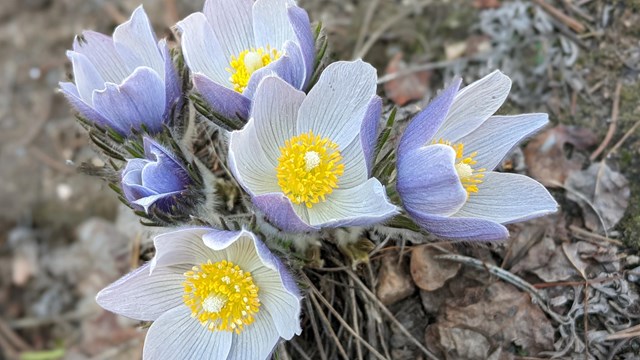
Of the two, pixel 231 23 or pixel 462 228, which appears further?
pixel 231 23

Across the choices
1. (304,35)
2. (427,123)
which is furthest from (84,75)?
(427,123)

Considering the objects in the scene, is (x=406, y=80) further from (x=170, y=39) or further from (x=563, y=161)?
(x=170, y=39)

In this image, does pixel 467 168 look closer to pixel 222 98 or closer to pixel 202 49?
pixel 222 98

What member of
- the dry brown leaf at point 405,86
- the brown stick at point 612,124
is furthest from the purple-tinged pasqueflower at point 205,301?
the brown stick at point 612,124

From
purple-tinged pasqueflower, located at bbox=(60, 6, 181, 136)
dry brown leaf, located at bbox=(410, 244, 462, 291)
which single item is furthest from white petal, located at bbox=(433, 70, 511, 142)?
purple-tinged pasqueflower, located at bbox=(60, 6, 181, 136)

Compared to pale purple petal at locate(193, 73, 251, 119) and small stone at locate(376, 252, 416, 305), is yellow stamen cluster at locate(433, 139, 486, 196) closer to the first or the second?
small stone at locate(376, 252, 416, 305)
